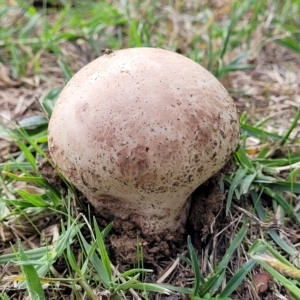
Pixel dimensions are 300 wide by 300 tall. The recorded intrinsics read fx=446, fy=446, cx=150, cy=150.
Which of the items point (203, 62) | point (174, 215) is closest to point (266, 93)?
point (203, 62)

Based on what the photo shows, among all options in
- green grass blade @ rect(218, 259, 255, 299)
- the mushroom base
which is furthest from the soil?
green grass blade @ rect(218, 259, 255, 299)

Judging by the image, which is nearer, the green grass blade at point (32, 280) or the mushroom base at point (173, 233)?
the green grass blade at point (32, 280)

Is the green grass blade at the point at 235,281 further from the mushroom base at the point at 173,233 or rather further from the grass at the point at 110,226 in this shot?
the mushroom base at the point at 173,233

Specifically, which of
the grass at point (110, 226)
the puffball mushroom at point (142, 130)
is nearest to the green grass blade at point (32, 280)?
the grass at point (110, 226)

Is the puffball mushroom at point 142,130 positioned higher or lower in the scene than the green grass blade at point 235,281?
higher

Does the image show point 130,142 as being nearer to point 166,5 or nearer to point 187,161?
point 187,161
